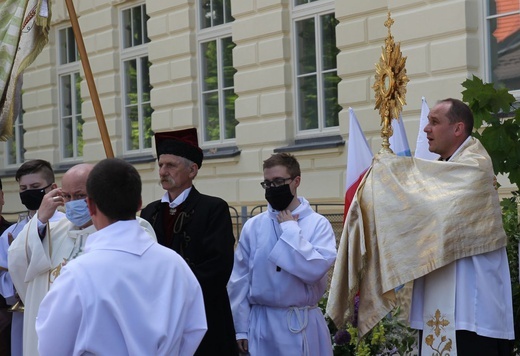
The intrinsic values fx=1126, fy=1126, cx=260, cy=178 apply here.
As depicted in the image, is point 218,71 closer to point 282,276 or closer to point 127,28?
point 127,28

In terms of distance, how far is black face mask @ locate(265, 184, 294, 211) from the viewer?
6.66 m

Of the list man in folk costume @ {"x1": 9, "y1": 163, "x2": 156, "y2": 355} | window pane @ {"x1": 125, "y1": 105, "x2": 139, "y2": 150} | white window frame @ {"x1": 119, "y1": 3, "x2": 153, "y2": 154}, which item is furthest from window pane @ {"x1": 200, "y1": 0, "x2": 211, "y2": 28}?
man in folk costume @ {"x1": 9, "y1": 163, "x2": 156, "y2": 355}

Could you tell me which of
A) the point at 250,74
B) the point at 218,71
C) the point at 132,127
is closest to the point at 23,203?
the point at 250,74

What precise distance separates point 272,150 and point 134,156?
11.9 ft

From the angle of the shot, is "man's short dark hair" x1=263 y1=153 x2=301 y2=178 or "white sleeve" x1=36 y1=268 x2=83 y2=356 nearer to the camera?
"white sleeve" x1=36 y1=268 x2=83 y2=356

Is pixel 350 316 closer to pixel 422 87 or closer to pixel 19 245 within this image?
pixel 19 245

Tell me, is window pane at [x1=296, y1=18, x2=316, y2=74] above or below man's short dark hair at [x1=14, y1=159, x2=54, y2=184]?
above

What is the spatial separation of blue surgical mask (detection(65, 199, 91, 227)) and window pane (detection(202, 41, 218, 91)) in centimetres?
1015

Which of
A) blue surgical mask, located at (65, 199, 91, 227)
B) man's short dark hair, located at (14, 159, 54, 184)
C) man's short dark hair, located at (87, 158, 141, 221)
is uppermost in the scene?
man's short dark hair, located at (14, 159, 54, 184)

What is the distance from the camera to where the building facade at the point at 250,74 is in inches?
454

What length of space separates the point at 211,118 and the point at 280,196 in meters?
9.19

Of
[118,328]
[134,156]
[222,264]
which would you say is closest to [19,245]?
[222,264]

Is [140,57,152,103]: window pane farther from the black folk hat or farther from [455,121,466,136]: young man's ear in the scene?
[455,121,466,136]: young man's ear

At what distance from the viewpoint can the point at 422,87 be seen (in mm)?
11695
